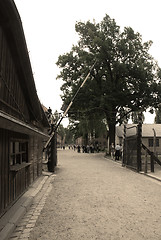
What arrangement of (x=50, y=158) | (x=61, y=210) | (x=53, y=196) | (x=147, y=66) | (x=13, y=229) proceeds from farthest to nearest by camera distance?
(x=147, y=66) < (x=50, y=158) < (x=53, y=196) < (x=61, y=210) < (x=13, y=229)

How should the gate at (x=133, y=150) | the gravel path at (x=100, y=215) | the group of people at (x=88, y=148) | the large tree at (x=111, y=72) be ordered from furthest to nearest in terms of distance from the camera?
the group of people at (x=88, y=148) → the large tree at (x=111, y=72) → the gate at (x=133, y=150) → the gravel path at (x=100, y=215)

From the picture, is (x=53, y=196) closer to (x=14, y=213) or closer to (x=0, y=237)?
(x=14, y=213)

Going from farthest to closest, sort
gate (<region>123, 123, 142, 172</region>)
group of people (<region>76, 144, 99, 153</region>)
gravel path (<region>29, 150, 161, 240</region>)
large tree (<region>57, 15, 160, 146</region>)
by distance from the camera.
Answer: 1. group of people (<region>76, 144, 99, 153</region>)
2. large tree (<region>57, 15, 160, 146</region>)
3. gate (<region>123, 123, 142, 172</region>)
4. gravel path (<region>29, 150, 161, 240</region>)

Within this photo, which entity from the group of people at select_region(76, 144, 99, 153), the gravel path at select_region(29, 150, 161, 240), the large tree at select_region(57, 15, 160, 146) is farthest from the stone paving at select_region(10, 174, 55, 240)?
the group of people at select_region(76, 144, 99, 153)

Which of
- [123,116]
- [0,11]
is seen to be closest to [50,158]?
[0,11]

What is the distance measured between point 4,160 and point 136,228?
309 centimetres

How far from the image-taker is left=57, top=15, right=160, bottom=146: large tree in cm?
3123

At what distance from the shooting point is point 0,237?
13.8 feet

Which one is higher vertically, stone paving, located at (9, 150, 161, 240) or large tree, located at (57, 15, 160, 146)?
large tree, located at (57, 15, 160, 146)

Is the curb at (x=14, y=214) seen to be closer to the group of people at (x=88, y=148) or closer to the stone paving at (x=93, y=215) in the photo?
the stone paving at (x=93, y=215)

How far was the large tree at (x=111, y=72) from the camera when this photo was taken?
31.2m

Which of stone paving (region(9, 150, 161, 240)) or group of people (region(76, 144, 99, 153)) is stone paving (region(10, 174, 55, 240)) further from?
group of people (region(76, 144, 99, 153))

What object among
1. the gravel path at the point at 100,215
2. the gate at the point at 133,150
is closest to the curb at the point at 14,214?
the gravel path at the point at 100,215

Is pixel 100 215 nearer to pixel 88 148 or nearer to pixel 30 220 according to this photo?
pixel 30 220
